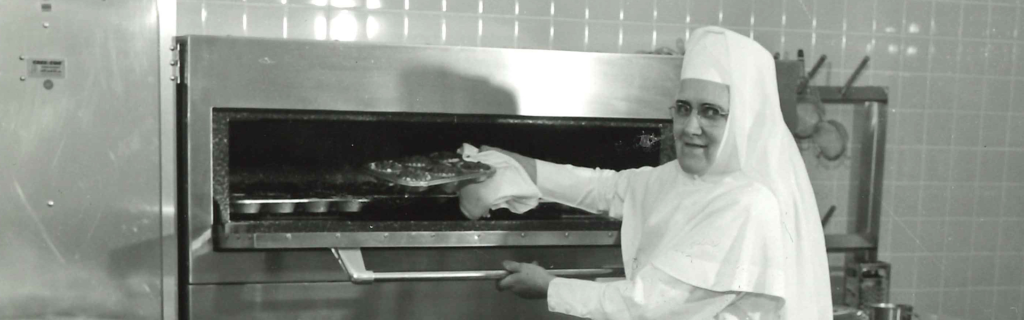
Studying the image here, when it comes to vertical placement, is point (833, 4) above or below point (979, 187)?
above

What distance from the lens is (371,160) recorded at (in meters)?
1.88

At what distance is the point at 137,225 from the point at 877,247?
1735 mm

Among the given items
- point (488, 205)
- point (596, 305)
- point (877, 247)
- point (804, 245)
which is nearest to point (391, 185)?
point (488, 205)

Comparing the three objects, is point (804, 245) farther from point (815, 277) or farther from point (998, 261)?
point (998, 261)

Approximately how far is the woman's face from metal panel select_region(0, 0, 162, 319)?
3.33 feet

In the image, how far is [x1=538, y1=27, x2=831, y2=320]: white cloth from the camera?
1460mm

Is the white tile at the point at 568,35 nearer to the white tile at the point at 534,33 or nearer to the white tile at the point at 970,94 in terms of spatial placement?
the white tile at the point at 534,33

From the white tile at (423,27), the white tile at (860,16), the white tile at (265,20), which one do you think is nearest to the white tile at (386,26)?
the white tile at (423,27)

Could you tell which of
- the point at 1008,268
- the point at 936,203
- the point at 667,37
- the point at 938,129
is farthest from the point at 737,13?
the point at 1008,268

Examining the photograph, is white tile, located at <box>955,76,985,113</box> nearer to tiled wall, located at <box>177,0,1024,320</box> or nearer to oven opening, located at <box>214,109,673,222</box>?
tiled wall, located at <box>177,0,1024,320</box>

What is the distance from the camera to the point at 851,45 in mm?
2453

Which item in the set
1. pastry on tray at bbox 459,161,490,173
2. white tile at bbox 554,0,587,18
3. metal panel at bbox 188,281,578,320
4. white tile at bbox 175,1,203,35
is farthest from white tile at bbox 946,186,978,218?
white tile at bbox 175,1,203,35

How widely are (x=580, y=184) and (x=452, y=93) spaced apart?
0.30 m

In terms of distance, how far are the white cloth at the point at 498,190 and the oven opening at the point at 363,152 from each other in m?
0.03
